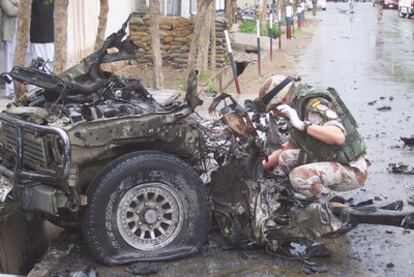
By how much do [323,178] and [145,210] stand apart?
54.7 inches

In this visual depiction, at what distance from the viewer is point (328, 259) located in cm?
484

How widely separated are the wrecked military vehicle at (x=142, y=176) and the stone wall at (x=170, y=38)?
10.9 m

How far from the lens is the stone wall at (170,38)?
1591cm

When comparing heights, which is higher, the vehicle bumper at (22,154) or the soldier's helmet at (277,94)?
the soldier's helmet at (277,94)

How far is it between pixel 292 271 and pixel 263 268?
0.20 metres

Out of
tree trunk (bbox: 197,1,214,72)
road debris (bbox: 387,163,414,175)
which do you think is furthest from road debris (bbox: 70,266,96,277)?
tree trunk (bbox: 197,1,214,72)

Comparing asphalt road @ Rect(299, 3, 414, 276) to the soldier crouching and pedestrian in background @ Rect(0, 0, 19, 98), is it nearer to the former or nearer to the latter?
the soldier crouching

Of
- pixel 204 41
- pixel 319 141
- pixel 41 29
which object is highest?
pixel 41 29

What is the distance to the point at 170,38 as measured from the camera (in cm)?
1599

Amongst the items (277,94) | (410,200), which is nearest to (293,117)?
(277,94)

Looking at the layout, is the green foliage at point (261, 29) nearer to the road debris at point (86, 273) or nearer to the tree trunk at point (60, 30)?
the tree trunk at point (60, 30)

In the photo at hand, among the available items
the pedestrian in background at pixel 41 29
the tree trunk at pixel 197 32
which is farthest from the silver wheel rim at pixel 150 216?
the tree trunk at pixel 197 32

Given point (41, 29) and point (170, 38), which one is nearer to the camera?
point (41, 29)

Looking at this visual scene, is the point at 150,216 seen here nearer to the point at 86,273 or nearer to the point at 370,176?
the point at 86,273
